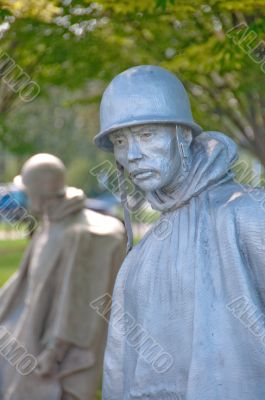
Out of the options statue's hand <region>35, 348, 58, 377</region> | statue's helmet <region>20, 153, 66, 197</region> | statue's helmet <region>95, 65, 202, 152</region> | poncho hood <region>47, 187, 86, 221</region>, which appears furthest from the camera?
poncho hood <region>47, 187, 86, 221</region>

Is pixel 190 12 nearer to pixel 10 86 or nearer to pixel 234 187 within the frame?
pixel 10 86

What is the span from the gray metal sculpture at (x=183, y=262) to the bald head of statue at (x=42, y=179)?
20.0 ft

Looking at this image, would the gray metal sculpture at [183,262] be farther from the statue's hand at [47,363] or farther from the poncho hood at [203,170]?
the statue's hand at [47,363]

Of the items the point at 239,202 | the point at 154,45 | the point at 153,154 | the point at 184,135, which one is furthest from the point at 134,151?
the point at 154,45

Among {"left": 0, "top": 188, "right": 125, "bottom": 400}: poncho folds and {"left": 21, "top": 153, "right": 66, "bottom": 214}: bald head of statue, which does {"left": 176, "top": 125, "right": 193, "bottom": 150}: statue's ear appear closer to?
{"left": 0, "top": 188, "right": 125, "bottom": 400}: poncho folds

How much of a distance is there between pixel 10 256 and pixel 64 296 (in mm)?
18209

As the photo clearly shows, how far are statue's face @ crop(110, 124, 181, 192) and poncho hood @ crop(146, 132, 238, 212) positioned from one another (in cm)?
6

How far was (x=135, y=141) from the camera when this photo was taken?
3898 millimetres

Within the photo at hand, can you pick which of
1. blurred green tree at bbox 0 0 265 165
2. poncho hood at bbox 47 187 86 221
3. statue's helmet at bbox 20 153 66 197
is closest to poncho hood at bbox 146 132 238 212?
blurred green tree at bbox 0 0 265 165

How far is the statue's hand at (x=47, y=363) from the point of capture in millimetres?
9664

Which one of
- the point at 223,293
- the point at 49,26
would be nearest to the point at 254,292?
the point at 223,293

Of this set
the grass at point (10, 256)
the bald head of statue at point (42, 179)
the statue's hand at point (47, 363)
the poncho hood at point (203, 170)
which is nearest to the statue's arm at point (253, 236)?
the poncho hood at point (203, 170)

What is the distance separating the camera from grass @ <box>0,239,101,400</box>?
23.7 metres

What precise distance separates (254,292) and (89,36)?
645 cm
